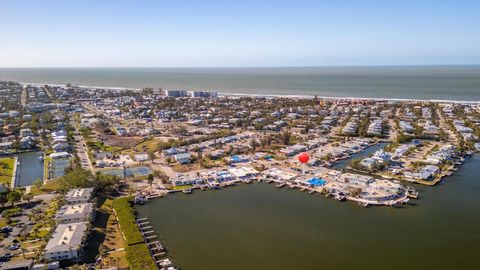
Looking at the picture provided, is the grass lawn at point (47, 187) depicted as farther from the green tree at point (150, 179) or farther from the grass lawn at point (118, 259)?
the grass lawn at point (118, 259)

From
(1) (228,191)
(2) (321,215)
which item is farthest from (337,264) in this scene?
(1) (228,191)

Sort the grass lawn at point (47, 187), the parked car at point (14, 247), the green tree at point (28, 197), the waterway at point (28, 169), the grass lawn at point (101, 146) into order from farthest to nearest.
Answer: the grass lawn at point (101, 146)
the waterway at point (28, 169)
the grass lawn at point (47, 187)
the green tree at point (28, 197)
the parked car at point (14, 247)

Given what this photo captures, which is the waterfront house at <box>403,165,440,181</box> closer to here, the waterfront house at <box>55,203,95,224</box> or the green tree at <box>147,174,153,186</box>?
the green tree at <box>147,174,153,186</box>

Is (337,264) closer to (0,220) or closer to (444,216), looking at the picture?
(444,216)

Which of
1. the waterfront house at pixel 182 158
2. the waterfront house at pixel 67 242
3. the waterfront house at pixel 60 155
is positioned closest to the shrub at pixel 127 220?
the waterfront house at pixel 67 242

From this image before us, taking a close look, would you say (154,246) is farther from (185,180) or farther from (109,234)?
(185,180)

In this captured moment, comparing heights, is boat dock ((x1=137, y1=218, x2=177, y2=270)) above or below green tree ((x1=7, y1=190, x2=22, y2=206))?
below

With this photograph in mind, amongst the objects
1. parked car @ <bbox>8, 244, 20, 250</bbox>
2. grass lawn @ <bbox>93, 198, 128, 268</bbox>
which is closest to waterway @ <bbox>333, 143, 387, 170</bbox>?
grass lawn @ <bbox>93, 198, 128, 268</bbox>
